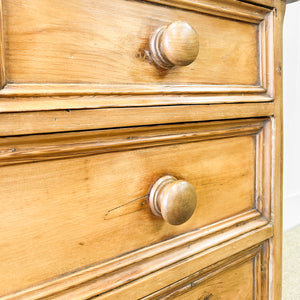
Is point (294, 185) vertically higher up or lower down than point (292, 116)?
lower down

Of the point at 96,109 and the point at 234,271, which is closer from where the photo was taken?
the point at 96,109

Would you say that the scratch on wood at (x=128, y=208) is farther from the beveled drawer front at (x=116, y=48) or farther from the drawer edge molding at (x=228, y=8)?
the drawer edge molding at (x=228, y=8)

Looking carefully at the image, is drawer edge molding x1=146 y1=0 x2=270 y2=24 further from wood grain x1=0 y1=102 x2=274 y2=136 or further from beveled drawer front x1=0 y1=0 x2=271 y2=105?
wood grain x1=0 y1=102 x2=274 y2=136

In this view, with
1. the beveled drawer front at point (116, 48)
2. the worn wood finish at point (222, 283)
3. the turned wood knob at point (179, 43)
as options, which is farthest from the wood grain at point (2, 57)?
the worn wood finish at point (222, 283)

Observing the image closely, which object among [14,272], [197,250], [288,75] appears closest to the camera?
[14,272]

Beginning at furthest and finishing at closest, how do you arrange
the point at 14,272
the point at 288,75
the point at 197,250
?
1. the point at 288,75
2. the point at 197,250
3. the point at 14,272

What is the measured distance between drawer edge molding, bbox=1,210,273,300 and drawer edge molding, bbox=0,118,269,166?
0.41 ft

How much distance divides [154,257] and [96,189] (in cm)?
12

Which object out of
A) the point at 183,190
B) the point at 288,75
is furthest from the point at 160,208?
the point at 288,75

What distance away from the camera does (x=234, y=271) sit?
49cm

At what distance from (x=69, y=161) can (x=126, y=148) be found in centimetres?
7

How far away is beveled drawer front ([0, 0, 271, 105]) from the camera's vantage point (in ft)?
0.95

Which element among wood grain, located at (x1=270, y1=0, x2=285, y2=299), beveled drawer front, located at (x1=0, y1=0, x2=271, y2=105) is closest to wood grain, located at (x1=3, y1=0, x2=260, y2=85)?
A: beveled drawer front, located at (x1=0, y1=0, x2=271, y2=105)

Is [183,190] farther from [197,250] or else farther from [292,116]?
[292,116]
